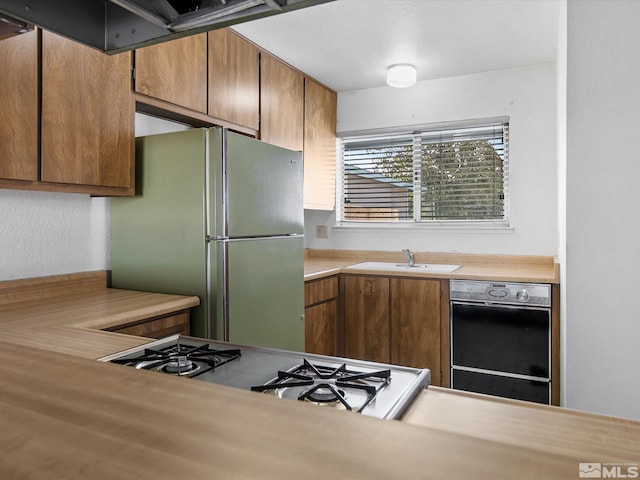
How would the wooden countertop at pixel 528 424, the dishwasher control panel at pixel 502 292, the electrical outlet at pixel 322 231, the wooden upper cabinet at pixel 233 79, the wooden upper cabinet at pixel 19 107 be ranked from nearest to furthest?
the wooden countertop at pixel 528 424
the wooden upper cabinet at pixel 19 107
the wooden upper cabinet at pixel 233 79
the dishwasher control panel at pixel 502 292
the electrical outlet at pixel 322 231

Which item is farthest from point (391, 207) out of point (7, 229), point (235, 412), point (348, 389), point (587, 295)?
point (235, 412)

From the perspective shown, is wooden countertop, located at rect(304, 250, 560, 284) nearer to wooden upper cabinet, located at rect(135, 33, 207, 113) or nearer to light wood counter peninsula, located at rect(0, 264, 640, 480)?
wooden upper cabinet, located at rect(135, 33, 207, 113)

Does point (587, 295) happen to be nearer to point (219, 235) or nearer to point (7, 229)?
point (219, 235)

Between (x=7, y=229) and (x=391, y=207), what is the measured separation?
2703 mm

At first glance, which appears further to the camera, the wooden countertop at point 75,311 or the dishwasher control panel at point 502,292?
the dishwasher control panel at point 502,292

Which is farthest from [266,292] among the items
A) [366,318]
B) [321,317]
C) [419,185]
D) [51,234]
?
[419,185]

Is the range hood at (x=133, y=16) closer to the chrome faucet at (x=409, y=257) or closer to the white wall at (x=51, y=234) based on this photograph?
the white wall at (x=51, y=234)

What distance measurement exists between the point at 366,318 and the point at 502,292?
92 centimetres

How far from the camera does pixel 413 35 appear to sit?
266 centimetres

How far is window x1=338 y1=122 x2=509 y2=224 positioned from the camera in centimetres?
340

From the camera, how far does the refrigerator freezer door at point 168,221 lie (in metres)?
1.94

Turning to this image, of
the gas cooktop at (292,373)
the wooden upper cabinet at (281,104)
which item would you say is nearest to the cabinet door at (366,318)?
the wooden upper cabinet at (281,104)

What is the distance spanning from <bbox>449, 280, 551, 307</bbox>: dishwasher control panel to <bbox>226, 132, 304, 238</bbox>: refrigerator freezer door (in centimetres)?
110

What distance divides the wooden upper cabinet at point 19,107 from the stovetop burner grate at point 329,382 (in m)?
1.23
